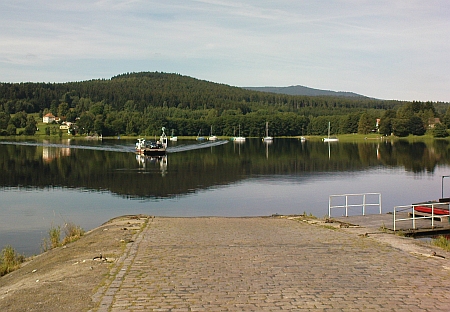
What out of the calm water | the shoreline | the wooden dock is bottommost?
the calm water

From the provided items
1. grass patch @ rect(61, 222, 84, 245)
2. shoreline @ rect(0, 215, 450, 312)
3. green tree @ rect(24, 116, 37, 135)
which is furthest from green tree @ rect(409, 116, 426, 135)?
grass patch @ rect(61, 222, 84, 245)

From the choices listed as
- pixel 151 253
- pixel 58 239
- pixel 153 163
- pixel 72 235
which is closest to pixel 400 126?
pixel 153 163

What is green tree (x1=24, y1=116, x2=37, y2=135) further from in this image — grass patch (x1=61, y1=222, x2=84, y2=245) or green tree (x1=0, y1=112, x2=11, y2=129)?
grass patch (x1=61, y1=222, x2=84, y2=245)

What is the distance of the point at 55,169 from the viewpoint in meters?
58.7

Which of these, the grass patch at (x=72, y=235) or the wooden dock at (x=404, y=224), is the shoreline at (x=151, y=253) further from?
the wooden dock at (x=404, y=224)

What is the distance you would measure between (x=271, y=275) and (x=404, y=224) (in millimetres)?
11084

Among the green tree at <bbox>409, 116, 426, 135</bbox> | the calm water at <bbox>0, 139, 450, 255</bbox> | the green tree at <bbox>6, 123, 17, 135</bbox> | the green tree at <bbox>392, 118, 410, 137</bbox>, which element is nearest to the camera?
the calm water at <bbox>0, 139, 450, 255</bbox>

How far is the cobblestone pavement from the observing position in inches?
343

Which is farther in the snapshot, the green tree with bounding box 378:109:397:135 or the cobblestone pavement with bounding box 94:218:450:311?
the green tree with bounding box 378:109:397:135

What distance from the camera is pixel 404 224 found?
789 inches

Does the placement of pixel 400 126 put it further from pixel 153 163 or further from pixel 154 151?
pixel 153 163

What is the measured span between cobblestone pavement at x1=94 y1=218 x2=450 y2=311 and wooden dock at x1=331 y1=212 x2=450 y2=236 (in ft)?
12.8

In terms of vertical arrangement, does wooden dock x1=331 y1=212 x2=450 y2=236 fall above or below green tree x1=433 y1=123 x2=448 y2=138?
below

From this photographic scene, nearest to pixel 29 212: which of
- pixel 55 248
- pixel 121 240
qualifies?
pixel 55 248
